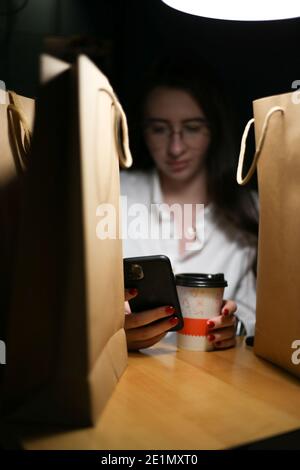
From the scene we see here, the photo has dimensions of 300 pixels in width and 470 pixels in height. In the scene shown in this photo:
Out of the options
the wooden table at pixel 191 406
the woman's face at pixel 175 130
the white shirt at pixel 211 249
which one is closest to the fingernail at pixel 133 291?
the wooden table at pixel 191 406

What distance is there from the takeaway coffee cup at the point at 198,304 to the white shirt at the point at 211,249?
1.59ft

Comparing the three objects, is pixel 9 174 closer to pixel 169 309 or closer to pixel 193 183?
pixel 169 309

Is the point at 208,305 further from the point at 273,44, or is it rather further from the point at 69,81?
the point at 273,44

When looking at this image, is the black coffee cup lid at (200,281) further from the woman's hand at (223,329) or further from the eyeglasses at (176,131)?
the eyeglasses at (176,131)

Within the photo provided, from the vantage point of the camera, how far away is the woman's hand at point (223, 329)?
2.76 ft

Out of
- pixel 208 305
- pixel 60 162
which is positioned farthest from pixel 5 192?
pixel 208 305

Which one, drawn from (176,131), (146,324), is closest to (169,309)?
(146,324)

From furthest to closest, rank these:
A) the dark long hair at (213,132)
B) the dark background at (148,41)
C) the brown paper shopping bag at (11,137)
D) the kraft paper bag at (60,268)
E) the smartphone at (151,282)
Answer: the dark long hair at (213,132)
the dark background at (148,41)
the smartphone at (151,282)
the brown paper shopping bag at (11,137)
the kraft paper bag at (60,268)

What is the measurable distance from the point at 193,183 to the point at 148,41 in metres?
0.44

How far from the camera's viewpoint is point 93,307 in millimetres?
517

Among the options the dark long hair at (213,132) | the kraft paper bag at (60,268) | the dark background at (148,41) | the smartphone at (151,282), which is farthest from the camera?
the dark long hair at (213,132)

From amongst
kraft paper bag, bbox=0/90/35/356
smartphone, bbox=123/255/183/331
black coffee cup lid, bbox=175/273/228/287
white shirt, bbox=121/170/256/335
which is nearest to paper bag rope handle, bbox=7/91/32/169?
kraft paper bag, bbox=0/90/35/356

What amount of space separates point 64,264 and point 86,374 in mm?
129

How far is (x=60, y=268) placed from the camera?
51 cm
